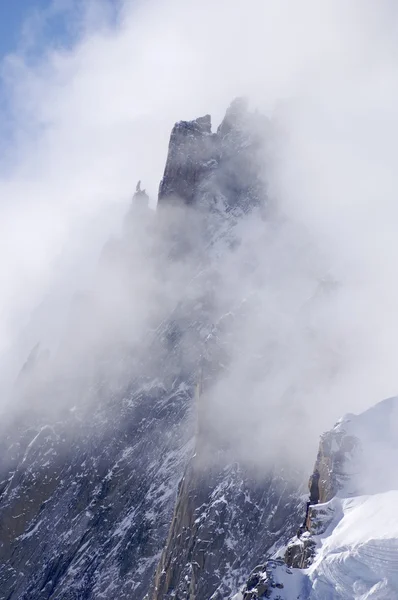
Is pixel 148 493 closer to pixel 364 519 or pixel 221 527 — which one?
pixel 221 527

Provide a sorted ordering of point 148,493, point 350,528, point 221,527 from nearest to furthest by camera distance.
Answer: point 350,528
point 221,527
point 148,493

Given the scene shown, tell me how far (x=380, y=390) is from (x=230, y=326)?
38026 millimetres

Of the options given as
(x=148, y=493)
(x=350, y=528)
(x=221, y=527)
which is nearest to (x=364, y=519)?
(x=350, y=528)

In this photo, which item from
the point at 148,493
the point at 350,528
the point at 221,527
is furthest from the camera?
the point at 148,493

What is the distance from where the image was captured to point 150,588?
141 metres

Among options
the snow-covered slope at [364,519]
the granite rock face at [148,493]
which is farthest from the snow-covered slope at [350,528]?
the granite rock face at [148,493]

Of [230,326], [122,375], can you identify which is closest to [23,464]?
[122,375]

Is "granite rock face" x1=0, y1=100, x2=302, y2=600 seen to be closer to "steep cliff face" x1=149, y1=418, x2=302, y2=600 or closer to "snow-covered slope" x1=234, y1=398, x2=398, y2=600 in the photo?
"steep cliff face" x1=149, y1=418, x2=302, y2=600

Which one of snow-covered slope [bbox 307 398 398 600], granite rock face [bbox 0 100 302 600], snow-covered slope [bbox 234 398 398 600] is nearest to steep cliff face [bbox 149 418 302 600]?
granite rock face [bbox 0 100 302 600]

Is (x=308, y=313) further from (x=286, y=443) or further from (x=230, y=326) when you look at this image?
(x=286, y=443)

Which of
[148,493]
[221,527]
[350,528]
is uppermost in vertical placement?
[148,493]

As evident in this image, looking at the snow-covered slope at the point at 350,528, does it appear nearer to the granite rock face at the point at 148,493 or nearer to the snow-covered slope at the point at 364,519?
the snow-covered slope at the point at 364,519

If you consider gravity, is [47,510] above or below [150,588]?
above

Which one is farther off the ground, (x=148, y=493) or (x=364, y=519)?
(x=148, y=493)
